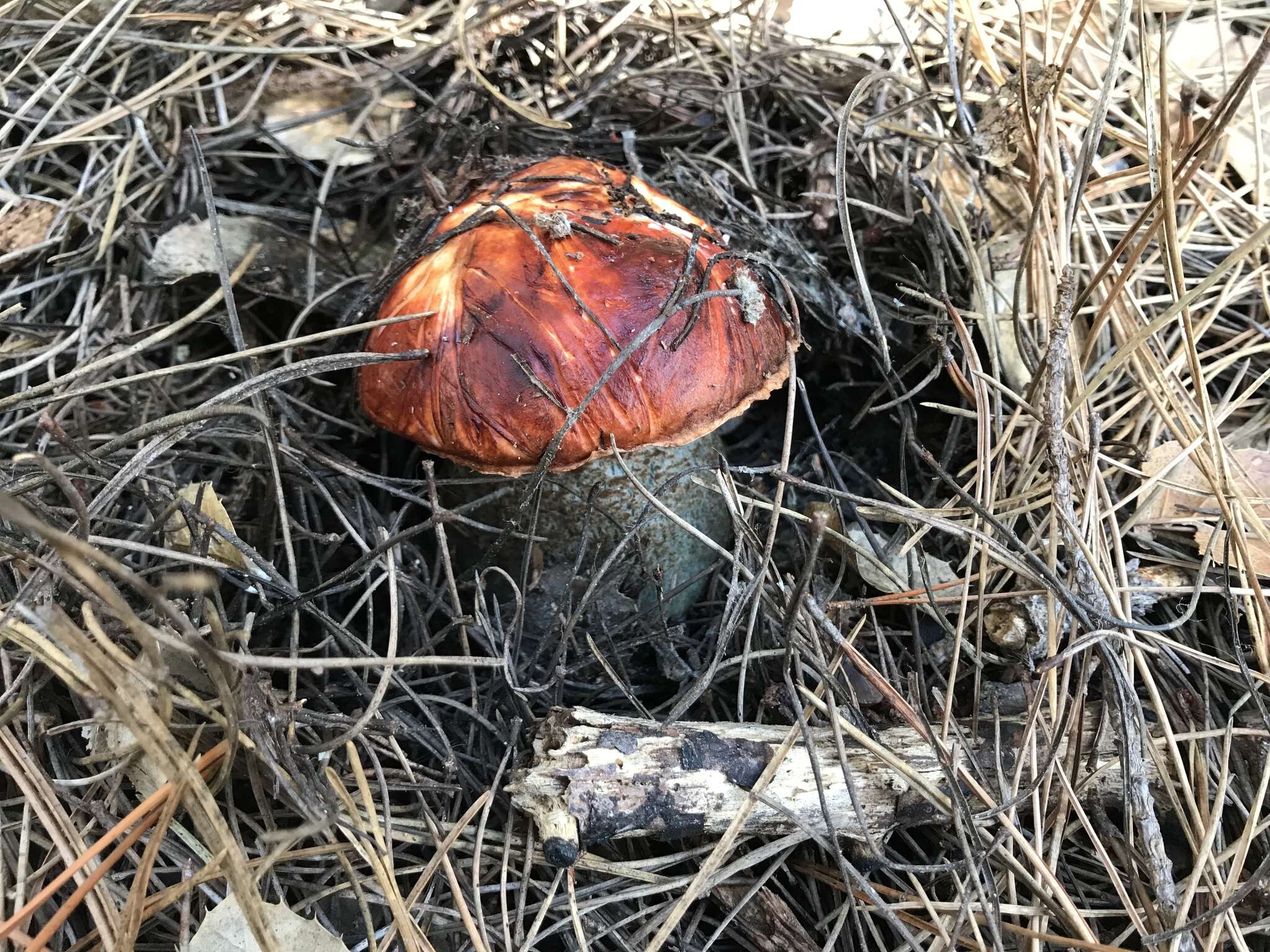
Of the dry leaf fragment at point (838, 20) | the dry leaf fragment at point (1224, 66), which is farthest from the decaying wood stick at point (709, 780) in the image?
the dry leaf fragment at point (838, 20)

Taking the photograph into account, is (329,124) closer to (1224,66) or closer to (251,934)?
(251,934)

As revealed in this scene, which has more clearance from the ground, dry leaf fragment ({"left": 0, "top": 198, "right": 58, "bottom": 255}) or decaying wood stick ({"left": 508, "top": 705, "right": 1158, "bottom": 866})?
dry leaf fragment ({"left": 0, "top": 198, "right": 58, "bottom": 255})

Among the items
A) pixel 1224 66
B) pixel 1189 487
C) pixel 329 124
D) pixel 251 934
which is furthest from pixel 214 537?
pixel 1224 66

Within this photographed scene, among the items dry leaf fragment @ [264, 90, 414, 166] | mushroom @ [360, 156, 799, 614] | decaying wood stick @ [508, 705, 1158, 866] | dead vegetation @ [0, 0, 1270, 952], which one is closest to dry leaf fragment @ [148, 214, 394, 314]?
dead vegetation @ [0, 0, 1270, 952]

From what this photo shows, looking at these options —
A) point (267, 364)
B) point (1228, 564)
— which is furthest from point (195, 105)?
point (1228, 564)

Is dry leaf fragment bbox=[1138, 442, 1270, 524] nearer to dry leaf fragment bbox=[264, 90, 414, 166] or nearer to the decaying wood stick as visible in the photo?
the decaying wood stick

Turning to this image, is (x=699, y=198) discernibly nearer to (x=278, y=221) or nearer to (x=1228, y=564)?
(x=278, y=221)
